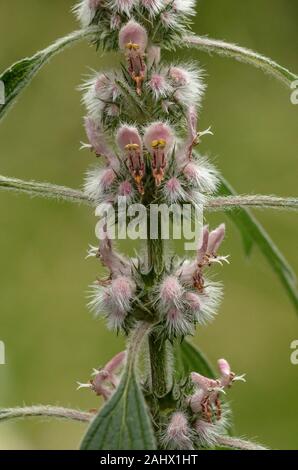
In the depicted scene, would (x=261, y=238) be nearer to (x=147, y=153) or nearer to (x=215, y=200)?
(x=215, y=200)

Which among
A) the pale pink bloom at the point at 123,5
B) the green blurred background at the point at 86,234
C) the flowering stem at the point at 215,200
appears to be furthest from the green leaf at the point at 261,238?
the green blurred background at the point at 86,234

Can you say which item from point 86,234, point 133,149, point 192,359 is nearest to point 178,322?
point 133,149

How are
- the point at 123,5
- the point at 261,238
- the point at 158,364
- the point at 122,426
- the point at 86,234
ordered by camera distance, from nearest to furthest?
the point at 122,426 → the point at 123,5 → the point at 158,364 → the point at 261,238 → the point at 86,234

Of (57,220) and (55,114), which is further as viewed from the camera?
(55,114)

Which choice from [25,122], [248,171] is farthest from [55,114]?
[248,171]

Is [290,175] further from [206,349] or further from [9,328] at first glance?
[9,328]
